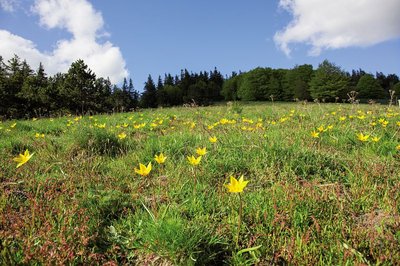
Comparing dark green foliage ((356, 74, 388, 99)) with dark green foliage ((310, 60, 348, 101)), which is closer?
dark green foliage ((310, 60, 348, 101))

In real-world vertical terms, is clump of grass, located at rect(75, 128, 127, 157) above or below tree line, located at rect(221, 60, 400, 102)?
below

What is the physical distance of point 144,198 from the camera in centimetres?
317

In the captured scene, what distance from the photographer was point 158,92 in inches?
3755

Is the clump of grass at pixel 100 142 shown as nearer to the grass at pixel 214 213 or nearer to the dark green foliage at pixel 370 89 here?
the grass at pixel 214 213

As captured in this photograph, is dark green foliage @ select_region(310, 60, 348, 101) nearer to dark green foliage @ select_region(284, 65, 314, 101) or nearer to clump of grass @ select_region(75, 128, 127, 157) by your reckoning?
dark green foliage @ select_region(284, 65, 314, 101)

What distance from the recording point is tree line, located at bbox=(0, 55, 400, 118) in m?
39.1

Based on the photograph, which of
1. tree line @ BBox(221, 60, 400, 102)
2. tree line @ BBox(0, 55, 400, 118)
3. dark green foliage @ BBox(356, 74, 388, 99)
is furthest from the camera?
dark green foliage @ BBox(356, 74, 388, 99)

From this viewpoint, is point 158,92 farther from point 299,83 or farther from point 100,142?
point 100,142

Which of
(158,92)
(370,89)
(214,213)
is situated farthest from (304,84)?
(214,213)

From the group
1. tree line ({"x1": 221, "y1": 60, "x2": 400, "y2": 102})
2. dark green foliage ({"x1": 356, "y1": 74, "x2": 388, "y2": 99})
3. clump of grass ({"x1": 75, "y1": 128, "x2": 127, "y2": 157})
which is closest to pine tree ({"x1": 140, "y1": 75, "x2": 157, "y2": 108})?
tree line ({"x1": 221, "y1": 60, "x2": 400, "y2": 102})

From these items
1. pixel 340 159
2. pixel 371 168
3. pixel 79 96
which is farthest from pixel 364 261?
pixel 79 96

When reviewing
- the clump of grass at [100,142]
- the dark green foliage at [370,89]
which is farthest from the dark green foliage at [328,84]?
the clump of grass at [100,142]

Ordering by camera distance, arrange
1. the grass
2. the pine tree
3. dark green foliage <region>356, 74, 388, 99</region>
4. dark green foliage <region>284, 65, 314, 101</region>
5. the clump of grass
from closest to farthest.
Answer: the grass
the clump of grass
dark green foliage <region>284, 65, 314, 101</region>
dark green foliage <region>356, 74, 388, 99</region>
the pine tree

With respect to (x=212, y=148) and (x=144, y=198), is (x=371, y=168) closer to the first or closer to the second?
(x=212, y=148)
